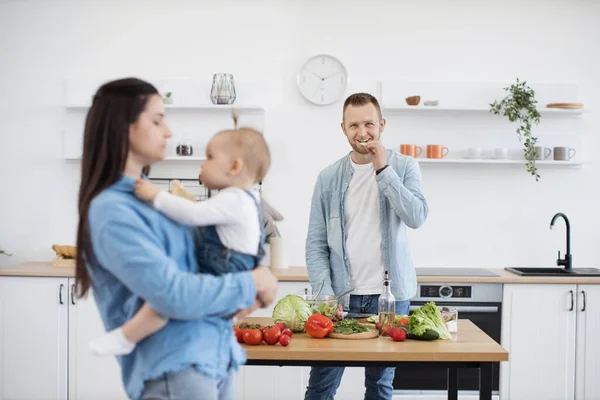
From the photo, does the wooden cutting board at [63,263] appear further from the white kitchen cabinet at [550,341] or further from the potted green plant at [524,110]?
the potted green plant at [524,110]

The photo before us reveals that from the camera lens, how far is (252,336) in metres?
2.59

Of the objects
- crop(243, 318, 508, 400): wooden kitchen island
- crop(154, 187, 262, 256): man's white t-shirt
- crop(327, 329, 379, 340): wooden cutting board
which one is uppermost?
crop(154, 187, 262, 256): man's white t-shirt

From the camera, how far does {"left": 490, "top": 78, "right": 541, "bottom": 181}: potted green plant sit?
15.6 ft

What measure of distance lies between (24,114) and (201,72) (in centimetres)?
124

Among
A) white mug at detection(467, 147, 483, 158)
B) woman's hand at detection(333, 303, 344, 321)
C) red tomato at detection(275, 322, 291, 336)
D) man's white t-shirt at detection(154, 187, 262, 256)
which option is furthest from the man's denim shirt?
white mug at detection(467, 147, 483, 158)

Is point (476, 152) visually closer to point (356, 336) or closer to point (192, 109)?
point (192, 109)

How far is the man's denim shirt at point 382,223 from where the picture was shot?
3.01 meters

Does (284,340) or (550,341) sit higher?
(284,340)

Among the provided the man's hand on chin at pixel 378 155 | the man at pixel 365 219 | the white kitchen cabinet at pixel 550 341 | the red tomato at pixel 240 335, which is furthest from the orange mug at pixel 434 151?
the red tomato at pixel 240 335

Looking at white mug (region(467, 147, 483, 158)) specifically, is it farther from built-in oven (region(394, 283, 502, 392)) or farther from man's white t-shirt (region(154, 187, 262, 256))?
man's white t-shirt (region(154, 187, 262, 256))

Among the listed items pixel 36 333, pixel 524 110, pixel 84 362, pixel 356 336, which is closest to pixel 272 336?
pixel 356 336

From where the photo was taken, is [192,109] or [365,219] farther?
[192,109]

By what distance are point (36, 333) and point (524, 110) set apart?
134 inches

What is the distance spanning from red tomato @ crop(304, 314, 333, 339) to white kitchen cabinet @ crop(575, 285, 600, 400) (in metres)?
2.35
